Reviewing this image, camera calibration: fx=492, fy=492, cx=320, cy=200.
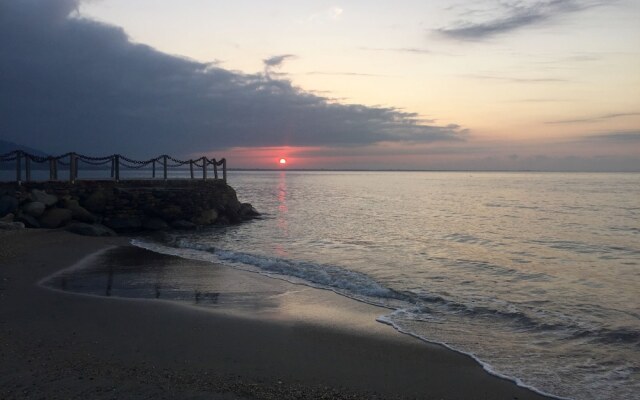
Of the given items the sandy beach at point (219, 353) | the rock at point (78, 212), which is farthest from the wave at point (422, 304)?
the rock at point (78, 212)

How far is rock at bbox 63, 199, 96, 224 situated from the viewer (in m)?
23.0

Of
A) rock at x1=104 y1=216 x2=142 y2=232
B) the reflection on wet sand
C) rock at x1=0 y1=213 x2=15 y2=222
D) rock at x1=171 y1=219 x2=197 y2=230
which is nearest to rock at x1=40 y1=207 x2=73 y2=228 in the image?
rock at x1=0 y1=213 x2=15 y2=222

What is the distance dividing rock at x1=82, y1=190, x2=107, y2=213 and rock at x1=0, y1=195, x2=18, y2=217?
9.87ft

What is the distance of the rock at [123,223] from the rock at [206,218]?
3.49 m

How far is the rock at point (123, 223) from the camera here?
23766mm

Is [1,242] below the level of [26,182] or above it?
below

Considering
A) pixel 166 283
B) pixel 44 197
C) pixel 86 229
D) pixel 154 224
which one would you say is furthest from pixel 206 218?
pixel 166 283

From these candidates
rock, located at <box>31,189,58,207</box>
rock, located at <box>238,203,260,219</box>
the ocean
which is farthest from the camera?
rock, located at <box>238,203,260,219</box>

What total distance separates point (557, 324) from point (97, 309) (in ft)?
29.3

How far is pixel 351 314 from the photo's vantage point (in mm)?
10055

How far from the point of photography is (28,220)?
69.4ft

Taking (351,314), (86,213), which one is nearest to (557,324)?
(351,314)

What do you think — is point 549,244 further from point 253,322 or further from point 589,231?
point 253,322

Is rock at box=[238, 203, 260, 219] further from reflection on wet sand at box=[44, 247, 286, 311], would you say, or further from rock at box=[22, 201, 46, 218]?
reflection on wet sand at box=[44, 247, 286, 311]
